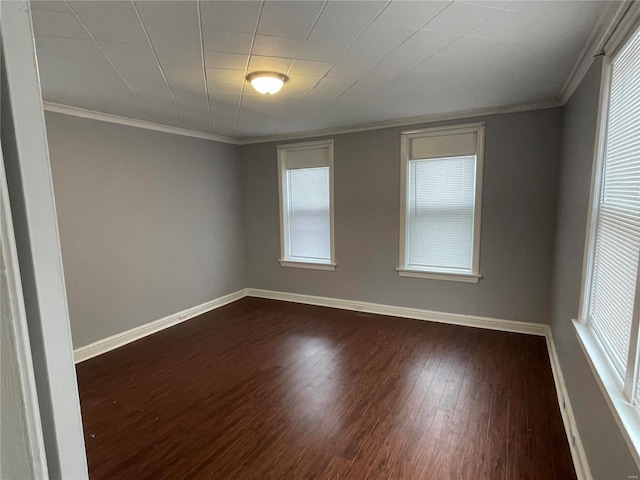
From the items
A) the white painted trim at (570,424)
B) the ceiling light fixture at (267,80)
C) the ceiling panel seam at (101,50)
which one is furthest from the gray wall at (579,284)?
the ceiling panel seam at (101,50)

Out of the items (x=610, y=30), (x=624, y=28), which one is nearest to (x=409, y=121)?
(x=610, y=30)

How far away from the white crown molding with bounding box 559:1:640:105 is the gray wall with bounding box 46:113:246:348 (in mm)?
3943

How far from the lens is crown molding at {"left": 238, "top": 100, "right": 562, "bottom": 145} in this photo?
11.2ft

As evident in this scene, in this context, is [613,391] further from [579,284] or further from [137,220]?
[137,220]

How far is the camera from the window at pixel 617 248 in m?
1.37

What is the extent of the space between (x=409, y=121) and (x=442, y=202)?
3.32 feet

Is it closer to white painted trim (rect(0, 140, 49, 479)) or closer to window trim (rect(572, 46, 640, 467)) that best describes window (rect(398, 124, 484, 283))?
window trim (rect(572, 46, 640, 467))

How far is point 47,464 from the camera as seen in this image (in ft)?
1.61

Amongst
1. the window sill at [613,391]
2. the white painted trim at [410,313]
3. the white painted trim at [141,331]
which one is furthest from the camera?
the white painted trim at [410,313]

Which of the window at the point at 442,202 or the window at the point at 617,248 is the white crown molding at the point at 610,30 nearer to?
the window at the point at 617,248

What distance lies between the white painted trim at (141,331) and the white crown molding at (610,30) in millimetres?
4292

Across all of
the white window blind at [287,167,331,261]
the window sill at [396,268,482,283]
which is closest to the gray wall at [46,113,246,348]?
the white window blind at [287,167,331,261]

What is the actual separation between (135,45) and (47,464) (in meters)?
2.18

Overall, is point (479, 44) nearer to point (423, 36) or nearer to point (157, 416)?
point (423, 36)
